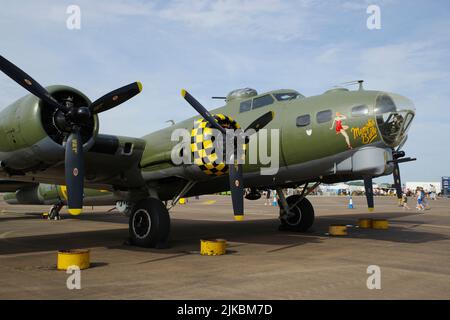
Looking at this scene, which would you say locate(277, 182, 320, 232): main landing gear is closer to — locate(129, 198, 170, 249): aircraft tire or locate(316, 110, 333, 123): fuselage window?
locate(316, 110, 333, 123): fuselage window

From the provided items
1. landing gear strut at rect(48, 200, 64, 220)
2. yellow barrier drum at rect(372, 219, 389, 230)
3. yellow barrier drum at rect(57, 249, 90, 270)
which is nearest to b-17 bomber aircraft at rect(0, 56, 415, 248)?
yellow barrier drum at rect(57, 249, 90, 270)

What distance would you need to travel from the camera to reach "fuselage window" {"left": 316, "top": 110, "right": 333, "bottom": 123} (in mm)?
10555

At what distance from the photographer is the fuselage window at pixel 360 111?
1020 cm

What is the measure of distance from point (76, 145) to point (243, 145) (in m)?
4.18

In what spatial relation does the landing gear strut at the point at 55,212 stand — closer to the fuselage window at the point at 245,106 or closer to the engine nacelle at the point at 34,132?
the engine nacelle at the point at 34,132

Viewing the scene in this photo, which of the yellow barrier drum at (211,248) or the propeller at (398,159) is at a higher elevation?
the propeller at (398,159)

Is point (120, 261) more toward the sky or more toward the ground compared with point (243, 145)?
more toward the ground

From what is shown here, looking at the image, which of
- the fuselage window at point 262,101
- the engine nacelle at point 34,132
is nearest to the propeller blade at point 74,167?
the engine nacelle at point 34,132

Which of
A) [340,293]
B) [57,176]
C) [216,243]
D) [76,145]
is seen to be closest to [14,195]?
[57,176]

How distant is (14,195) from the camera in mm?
24094

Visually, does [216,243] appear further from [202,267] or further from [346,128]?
[346,128]

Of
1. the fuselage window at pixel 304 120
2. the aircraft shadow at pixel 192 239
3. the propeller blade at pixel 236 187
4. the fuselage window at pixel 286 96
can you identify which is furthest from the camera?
the fuselage window at pixel 286 96

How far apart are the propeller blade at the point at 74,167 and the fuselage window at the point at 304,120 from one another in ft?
18.8

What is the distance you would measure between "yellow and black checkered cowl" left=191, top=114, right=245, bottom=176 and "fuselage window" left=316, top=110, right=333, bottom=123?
2169 mm
